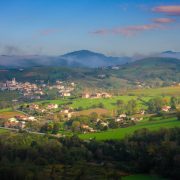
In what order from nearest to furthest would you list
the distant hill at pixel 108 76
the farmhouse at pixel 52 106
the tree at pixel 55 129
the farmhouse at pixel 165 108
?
the tree at pixel 55 129
the farmhouse at pixel 165 108
the farmhouse at pixel 52 106
the distant hill at pixel 108 76

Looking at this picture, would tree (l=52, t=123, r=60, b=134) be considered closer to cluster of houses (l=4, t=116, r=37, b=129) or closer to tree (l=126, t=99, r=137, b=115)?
cluster of houses (l=4, t=116, r=37, b=129)

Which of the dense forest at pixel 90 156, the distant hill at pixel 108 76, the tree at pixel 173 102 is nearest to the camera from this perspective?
the dense forest at pixel 90 156

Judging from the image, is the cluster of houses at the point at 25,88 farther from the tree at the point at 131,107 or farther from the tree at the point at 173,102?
the tree at the point at 173,102

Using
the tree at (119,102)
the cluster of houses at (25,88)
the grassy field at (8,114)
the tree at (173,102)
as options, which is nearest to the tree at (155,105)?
the tree at (173,102)

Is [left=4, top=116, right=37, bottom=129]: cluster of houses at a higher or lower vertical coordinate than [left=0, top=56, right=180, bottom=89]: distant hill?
lower

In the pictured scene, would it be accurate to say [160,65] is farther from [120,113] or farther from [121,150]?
[121,150]

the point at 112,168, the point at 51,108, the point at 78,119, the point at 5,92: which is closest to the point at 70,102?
the point at 51,108

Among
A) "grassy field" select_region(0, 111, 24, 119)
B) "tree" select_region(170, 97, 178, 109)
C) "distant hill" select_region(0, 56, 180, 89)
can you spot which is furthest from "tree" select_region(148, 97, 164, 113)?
"distant hill" select_region(0, 56, 180, 89)

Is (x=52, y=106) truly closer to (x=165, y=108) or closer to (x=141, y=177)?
(x=165, y=108)

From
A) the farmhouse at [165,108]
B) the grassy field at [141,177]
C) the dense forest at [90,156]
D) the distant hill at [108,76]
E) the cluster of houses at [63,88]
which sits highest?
the distant hill at [108,76]

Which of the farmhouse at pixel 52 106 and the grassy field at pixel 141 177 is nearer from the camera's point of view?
the grassy field at pixel 141 177
